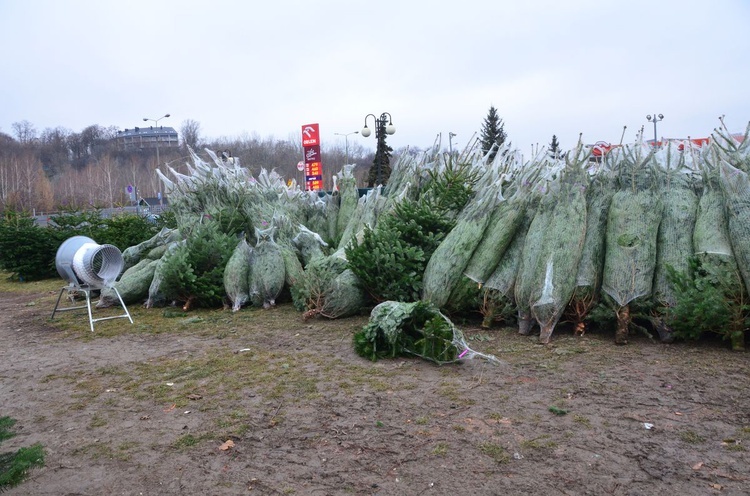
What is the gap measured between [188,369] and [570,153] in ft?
15.8

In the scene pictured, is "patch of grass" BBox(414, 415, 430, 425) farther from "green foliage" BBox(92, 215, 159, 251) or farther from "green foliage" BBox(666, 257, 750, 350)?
"green foliage" BBox(92, 215, 159, 251)

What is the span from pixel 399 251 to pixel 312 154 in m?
24.2

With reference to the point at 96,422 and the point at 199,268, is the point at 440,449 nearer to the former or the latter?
the point at 96,422

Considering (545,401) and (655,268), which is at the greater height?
(655,268)

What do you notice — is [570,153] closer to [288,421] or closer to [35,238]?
[288,421]

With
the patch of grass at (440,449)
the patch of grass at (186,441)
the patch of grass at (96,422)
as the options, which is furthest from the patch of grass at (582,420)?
the patch of grass at (96,422)

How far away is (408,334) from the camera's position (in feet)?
19.5

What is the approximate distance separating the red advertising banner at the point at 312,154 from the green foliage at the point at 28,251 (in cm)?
1709

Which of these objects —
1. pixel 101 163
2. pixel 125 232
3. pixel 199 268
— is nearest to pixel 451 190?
pixel 199 268

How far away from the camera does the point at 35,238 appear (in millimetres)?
14086

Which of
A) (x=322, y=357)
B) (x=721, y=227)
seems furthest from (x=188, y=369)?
(x=721, y=227)

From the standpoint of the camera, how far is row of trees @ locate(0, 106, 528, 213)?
45.9 meters

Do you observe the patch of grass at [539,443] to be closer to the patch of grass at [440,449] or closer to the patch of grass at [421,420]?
the patch of grass at [440,449]

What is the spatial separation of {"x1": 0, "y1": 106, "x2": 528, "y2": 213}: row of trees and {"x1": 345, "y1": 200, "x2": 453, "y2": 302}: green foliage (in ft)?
58.2
